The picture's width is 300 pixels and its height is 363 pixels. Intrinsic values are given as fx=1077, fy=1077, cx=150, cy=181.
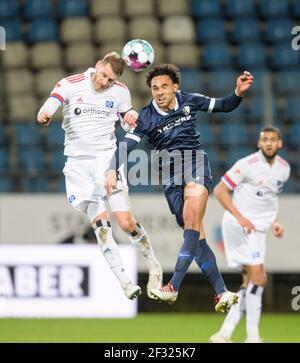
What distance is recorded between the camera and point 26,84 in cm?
1320

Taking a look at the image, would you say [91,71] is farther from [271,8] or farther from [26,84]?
[271,8]

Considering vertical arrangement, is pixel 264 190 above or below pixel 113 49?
below

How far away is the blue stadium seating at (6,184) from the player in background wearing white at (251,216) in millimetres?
3429

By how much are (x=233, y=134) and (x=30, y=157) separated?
7.90 ft

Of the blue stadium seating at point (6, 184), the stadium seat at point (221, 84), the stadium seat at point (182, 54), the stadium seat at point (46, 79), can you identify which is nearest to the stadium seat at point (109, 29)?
the stadium seat at point (182, 54)

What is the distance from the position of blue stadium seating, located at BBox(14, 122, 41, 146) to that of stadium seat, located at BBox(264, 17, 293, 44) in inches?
139

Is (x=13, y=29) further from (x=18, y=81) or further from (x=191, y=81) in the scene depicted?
(x=191, y=81)

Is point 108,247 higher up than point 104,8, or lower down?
lower down

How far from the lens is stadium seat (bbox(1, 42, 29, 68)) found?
45.2ft

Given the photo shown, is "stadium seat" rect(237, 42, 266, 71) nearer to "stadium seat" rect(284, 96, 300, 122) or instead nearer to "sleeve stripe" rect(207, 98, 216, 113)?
"stadium seat" rect(284, 96, 300, 122)

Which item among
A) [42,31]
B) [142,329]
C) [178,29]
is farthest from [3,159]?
[178,29]

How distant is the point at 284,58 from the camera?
13.8 meters
